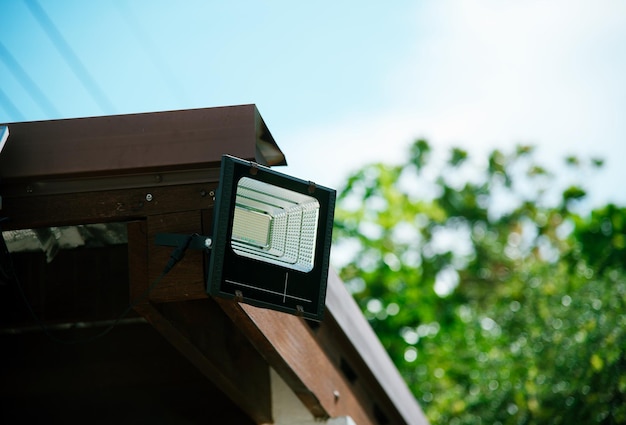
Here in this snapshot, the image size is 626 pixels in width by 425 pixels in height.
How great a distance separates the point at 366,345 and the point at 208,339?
1.42 meters

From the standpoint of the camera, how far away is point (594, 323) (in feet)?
25.7

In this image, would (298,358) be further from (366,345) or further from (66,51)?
(66,51)

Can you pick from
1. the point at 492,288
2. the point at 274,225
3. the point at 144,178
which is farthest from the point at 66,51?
the point at 492,288

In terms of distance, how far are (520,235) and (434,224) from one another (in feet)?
6.40

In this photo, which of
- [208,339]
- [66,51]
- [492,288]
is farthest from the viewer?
[492,288]

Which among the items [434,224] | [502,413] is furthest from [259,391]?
[434,224]

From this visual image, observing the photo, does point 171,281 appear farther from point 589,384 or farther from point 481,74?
point 481,74

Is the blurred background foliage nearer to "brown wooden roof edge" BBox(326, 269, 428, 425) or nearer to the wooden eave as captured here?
"brown wooden roof edge" BBox(326, 269, 428, 425)

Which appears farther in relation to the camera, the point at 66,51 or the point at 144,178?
the point at 66,51

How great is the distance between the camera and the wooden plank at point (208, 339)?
6.67 feet

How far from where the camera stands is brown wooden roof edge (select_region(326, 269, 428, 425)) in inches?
126

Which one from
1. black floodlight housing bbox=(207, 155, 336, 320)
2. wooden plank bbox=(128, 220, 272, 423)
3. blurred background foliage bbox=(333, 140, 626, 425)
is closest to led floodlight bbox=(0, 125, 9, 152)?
wooden plank bbox=(128, 220, 272, 423)

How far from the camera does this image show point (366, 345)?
3711 millimetres

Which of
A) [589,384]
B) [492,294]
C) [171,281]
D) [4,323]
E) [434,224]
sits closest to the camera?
[171,281]
